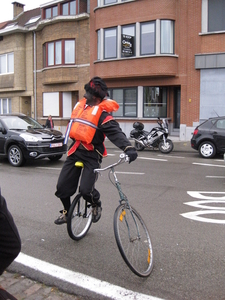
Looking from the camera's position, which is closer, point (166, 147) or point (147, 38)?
point (166, 147)

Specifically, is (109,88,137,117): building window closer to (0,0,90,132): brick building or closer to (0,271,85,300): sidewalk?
(0,0,90,132): brick building

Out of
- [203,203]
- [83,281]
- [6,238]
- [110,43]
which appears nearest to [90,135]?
[83,281]

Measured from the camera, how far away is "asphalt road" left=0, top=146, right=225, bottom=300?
3348 mm

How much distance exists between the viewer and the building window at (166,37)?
18.6 m

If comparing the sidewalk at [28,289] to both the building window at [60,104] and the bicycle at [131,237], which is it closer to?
the bicycle at [131,237]

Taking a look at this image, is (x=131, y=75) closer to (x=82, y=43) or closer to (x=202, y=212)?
(x=82, y=43)

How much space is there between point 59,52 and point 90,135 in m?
20.9

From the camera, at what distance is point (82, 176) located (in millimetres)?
4078

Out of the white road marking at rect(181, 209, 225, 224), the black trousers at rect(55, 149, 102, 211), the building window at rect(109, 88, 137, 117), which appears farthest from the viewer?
the building window at rect(109, 88, 137, 117)

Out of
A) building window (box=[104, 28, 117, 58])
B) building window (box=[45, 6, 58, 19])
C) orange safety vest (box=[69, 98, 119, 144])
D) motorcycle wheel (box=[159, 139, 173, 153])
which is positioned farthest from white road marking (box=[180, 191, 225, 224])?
building window (box=[45, 6, 58, 19])

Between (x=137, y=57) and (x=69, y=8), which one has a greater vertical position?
(x=69, y=8)

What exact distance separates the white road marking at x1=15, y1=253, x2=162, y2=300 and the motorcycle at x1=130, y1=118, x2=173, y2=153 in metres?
10.9

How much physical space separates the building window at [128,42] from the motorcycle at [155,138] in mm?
6217

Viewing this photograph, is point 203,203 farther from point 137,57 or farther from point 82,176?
point 137,57
